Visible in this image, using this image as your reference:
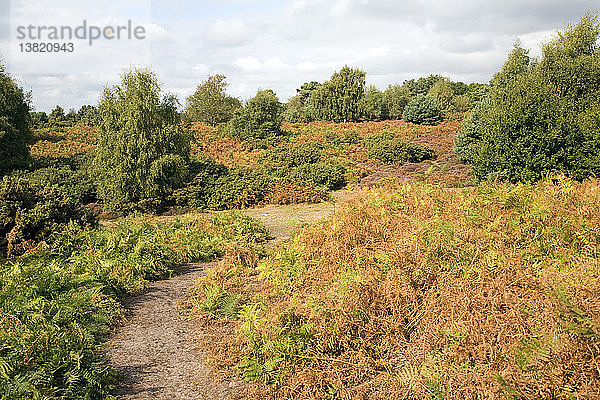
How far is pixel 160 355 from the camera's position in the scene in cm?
467

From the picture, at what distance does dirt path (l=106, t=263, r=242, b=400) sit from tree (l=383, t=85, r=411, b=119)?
4250 cm

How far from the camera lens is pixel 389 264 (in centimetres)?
385

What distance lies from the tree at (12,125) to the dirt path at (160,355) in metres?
14.8

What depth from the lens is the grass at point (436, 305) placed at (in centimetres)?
257

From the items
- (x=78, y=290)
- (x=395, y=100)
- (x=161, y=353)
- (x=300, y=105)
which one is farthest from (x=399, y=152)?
(x=300, y=105)

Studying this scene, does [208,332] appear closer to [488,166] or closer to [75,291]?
[75,291]

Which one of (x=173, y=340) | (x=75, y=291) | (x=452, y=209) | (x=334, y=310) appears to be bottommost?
(x=173, y=340)

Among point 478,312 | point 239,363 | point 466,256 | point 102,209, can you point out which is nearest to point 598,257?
point 466,256

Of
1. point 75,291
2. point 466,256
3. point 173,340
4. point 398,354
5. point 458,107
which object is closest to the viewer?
point 398,354

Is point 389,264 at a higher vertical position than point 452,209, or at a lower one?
lower

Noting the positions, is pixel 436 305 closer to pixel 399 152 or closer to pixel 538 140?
pixel 538 140

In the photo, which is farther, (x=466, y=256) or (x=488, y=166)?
(x=488, y=166)

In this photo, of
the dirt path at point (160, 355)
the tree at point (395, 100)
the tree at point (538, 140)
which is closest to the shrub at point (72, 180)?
the dirt path at point (160, 355)

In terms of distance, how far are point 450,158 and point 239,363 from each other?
17.5m
